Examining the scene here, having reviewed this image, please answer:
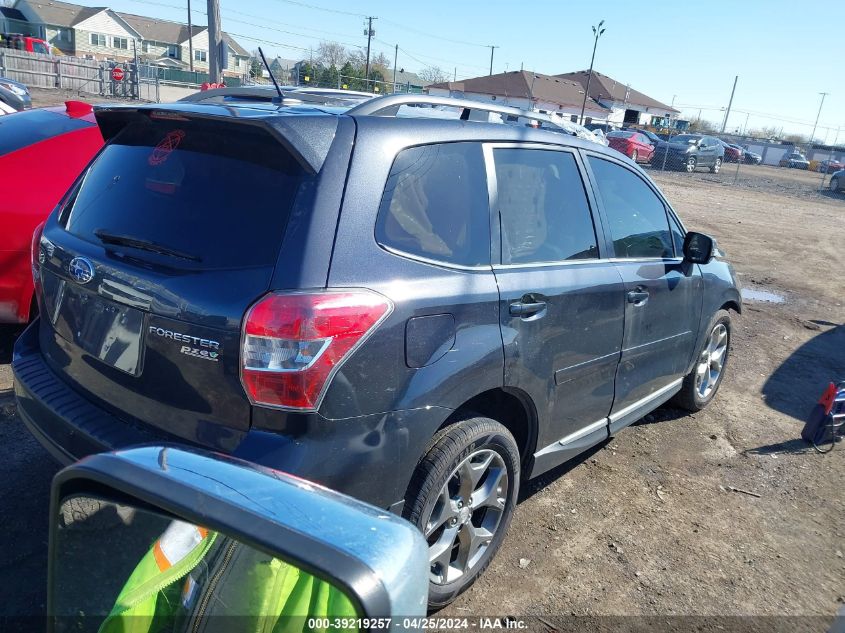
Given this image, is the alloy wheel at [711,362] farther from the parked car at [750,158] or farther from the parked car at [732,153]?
the parked car at [750,158]

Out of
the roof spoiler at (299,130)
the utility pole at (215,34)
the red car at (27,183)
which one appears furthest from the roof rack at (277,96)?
the utility pole at (215,34)

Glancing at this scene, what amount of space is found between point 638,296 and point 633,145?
26.9 m

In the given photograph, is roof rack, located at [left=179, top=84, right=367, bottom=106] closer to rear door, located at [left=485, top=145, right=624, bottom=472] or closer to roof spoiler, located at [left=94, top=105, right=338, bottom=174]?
roof spoiler, located at [left=94, top=105, right=338, bottom=174]

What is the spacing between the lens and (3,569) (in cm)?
279

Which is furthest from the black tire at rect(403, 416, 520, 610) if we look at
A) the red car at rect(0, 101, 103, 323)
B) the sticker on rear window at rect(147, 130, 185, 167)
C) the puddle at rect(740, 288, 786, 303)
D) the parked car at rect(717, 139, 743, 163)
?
the parked car at rect(717, 139, 743, 163)

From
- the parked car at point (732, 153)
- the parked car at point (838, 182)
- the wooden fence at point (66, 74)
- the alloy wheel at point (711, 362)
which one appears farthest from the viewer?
the parked car at point (732, 153)

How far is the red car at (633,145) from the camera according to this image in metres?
28.0

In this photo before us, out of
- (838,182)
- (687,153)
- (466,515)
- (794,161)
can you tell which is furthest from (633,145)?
(794,161)

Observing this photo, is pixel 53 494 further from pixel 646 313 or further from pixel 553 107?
pixel 553 107

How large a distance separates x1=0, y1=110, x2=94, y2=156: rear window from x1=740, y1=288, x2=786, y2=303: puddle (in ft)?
26.4

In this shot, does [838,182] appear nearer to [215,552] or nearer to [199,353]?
[199,353]

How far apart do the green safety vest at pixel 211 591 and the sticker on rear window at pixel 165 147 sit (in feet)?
5.60

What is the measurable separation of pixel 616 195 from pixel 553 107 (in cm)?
5784

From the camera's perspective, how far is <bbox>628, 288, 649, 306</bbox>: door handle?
359 cm
